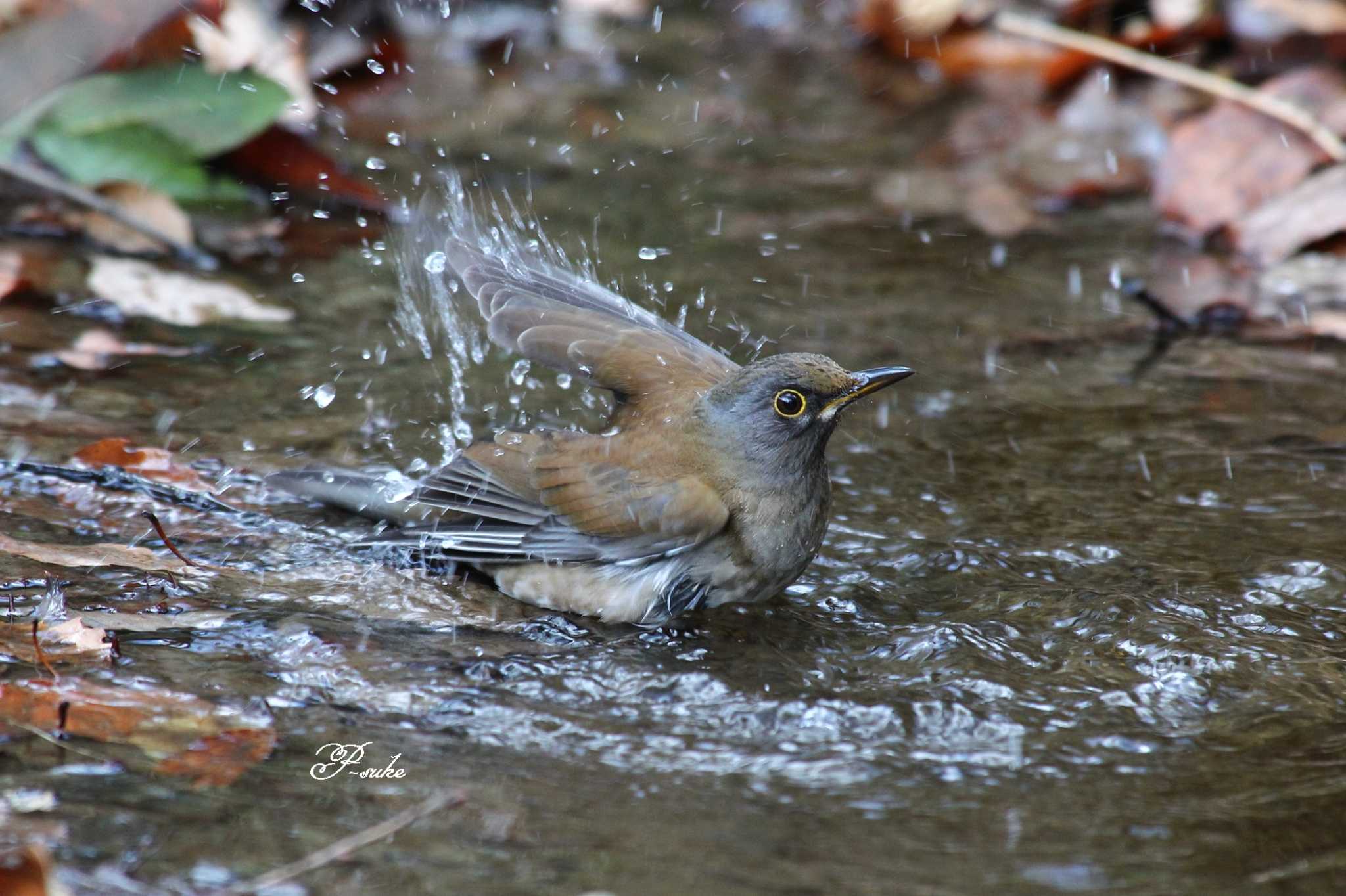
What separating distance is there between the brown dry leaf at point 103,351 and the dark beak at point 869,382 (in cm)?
280

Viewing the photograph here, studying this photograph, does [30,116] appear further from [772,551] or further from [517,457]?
[772,551]

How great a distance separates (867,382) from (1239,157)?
160 inches

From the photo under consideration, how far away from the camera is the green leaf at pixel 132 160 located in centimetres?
671

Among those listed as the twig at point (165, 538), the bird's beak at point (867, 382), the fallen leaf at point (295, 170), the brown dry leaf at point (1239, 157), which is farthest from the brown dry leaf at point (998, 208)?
the twig at point (165, 538)

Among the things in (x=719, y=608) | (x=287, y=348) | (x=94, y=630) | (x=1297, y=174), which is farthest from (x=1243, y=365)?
(x=94, y=630)

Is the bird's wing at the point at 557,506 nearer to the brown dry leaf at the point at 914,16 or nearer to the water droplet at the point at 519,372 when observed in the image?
the water droplet at the point at 519,372

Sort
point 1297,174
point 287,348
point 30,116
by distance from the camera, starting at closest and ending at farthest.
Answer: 1. point 287,348
2. point 30,116
3. point 1297,174

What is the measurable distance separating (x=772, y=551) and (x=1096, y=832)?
1.62 metres

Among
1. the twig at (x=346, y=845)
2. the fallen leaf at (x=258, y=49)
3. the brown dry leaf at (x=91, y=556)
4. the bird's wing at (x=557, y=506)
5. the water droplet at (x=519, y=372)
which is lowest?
the twig at (x=346, y=845)

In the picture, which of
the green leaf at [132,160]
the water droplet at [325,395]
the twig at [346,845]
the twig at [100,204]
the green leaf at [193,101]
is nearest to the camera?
the twig at [346,845]

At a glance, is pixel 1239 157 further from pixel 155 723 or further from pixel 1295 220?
pixel 155 723

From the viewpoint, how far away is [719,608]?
4.79m

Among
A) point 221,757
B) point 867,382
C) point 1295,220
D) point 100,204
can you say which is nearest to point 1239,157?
point 1295,220

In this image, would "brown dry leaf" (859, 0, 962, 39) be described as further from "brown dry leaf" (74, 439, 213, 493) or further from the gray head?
"brown dry leaf" (74, 439, 213, 493)
